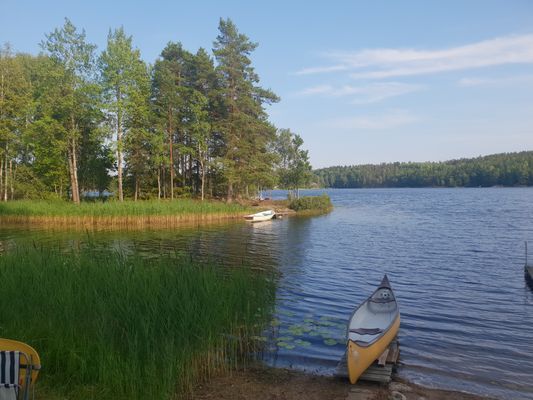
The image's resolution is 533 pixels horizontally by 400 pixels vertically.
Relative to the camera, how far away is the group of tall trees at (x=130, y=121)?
3438cm

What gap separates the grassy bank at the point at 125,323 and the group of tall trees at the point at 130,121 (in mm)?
29422

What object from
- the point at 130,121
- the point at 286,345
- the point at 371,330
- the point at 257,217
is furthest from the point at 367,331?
the point at 130,121

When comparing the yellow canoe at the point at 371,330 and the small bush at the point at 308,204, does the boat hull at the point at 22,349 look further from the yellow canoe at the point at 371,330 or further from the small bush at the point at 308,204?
the small bush at the point at 308,204

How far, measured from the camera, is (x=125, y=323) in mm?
6109

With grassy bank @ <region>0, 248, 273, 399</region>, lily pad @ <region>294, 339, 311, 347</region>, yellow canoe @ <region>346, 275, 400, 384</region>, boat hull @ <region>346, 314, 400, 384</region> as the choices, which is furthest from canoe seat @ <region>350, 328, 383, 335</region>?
grassy bank @ <region>0, 248, 273, 399</region>

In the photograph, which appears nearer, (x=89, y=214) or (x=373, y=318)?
(x=373, y=318)

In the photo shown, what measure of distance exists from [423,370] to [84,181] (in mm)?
44896

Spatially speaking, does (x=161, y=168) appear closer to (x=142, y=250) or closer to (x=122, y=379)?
(x=142, y=250)

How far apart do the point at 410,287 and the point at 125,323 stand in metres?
10.8

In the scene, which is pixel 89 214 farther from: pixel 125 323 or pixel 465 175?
pixel 465 175

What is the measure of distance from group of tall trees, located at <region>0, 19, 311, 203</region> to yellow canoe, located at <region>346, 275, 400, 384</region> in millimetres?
30719

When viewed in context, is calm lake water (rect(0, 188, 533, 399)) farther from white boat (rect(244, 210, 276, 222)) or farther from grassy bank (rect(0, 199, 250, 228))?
white boat (rect(244, 210, 276, 222))

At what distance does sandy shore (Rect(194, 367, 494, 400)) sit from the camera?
19.5 ft

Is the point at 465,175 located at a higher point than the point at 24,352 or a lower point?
higher
